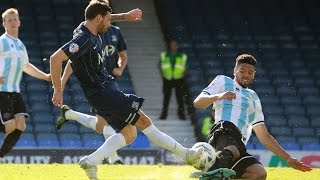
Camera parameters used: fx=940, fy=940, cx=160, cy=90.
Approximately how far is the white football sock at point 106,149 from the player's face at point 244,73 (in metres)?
1.22

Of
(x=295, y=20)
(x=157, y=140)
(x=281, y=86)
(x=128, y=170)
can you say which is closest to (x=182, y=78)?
(x=281, y=86)

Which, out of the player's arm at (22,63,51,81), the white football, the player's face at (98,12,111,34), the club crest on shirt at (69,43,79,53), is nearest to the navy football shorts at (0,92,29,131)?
the player's arm at (22,63,51,81)

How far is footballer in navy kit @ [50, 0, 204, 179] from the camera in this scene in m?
8.05

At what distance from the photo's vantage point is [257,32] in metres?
21.1

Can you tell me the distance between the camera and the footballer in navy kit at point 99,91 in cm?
805

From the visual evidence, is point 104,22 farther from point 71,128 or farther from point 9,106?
point 71,128

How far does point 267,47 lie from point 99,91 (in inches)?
496

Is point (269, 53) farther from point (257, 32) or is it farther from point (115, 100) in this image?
point (115, 100)

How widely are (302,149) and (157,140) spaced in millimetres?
8565

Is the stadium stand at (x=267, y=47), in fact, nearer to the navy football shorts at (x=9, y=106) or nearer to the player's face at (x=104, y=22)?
the navy football shorts at (x=9, y=106)

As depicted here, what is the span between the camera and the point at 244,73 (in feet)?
28.3

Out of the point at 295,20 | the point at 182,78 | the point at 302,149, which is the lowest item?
the point at 302,149

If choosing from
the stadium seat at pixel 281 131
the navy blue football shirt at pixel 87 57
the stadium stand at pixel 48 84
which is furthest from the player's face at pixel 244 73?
the stadium seat at pixel 281 131

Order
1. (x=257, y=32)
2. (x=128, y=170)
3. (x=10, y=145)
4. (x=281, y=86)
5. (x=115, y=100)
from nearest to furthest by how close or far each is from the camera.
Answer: (x=115, y=100)
(x=128, y=170)
(x=10, y=145)
(x=281, y=86)
(x=257, y=32)
